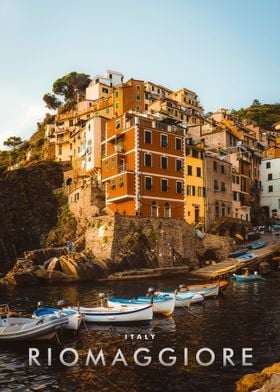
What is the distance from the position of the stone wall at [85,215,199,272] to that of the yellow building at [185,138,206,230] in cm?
806

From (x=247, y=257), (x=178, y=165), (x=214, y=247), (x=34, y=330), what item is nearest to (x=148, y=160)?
(x=178, y=165)

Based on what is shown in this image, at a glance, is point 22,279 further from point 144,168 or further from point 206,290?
point 206,290

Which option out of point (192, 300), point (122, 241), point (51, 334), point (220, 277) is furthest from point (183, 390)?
point (122, 241)

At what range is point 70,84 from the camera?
13650 centimetres

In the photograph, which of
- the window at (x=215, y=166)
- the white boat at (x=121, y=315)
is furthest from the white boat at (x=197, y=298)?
the window at (x=215, y=166)

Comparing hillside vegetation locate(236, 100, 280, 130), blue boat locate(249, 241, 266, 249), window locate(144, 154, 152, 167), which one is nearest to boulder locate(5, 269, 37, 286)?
window locate(144, 154, 152, 167)

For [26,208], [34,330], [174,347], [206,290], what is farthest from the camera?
[26,208]

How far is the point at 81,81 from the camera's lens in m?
136

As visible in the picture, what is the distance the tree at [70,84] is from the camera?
135 m

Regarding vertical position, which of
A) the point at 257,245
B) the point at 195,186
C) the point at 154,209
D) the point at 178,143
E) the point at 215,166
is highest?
the point at 178,143

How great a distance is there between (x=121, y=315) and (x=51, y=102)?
12124cm

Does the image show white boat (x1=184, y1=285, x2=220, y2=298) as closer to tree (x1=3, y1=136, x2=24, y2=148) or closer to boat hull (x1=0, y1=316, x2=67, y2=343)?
boat hull (x1=0, y1=316, x2=67, y2=343)

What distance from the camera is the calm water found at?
15.7 metres

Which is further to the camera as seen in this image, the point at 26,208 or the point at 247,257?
the point at 26,208
